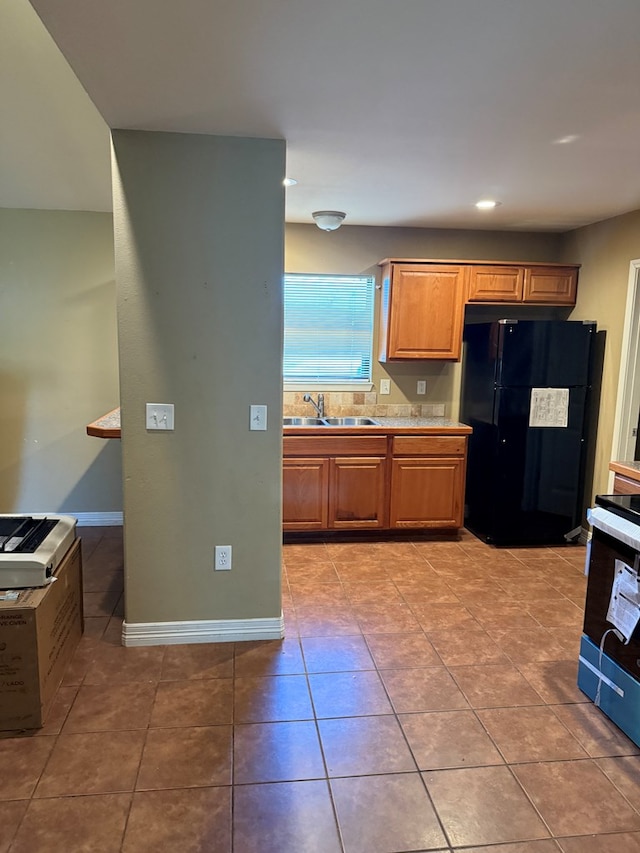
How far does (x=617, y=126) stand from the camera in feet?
7.54

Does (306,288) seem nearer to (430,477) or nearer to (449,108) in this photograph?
(430,477)

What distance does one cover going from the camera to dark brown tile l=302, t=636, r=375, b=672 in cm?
258

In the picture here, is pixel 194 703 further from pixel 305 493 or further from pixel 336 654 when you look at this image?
pixel 305 493

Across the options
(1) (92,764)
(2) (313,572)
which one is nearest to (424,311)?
(2) (313,572)

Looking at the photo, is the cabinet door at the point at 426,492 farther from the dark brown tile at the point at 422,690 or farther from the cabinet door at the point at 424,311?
the dark brown tile at the point at 422,690

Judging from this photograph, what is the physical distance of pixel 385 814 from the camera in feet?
5.84

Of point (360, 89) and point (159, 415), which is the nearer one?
point (360, 89)

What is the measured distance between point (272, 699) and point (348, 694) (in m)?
0.31

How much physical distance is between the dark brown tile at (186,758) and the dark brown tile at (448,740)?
67 cm

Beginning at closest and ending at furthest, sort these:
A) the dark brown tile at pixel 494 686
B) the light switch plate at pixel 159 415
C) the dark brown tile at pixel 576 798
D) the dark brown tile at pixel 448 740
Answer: the dark brown tile at pixel 576 798
the dark brown tile at pixel 448 740
the dark brown tile at pixel 494 686
the light switch plate at pixel 159 415

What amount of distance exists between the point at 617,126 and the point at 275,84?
53.8 inches

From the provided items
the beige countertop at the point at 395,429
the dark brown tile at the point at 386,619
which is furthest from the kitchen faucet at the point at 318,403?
the dark brown tile at the point at 386,619

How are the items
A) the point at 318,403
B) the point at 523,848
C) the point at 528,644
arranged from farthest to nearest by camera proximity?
the point at 318,403, the point at 528,644, the point at 523,848

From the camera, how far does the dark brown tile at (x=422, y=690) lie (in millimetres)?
2322
